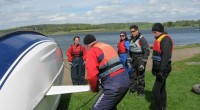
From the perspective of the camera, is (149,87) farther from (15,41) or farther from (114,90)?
(15,41)

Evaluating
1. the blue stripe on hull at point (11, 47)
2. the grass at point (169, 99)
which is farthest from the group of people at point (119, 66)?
the blue stripe on hull at point (11, 47)

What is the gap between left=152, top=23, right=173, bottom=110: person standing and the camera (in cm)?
749

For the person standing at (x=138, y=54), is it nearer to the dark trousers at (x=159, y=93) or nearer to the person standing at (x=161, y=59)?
the person standing at (x=161, y=59)

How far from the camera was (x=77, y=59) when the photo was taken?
474 inches

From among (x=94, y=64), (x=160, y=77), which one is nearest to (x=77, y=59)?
(x=160, y=77)

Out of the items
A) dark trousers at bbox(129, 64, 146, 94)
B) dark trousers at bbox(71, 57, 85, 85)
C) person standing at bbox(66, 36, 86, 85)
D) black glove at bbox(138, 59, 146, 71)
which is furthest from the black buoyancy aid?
dark trousers at bbox(71, 57, 85, 85)

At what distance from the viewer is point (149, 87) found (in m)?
11.2

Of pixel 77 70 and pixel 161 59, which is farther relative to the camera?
pixel 77 70

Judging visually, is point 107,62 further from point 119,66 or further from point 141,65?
point 141,65

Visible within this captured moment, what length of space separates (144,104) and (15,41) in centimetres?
470

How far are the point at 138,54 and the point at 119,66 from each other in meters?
3.63

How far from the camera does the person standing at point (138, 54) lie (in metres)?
9.41

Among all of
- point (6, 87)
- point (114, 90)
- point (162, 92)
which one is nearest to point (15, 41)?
point (6, 87)

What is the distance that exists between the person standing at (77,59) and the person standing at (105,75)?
5852 millimetres
